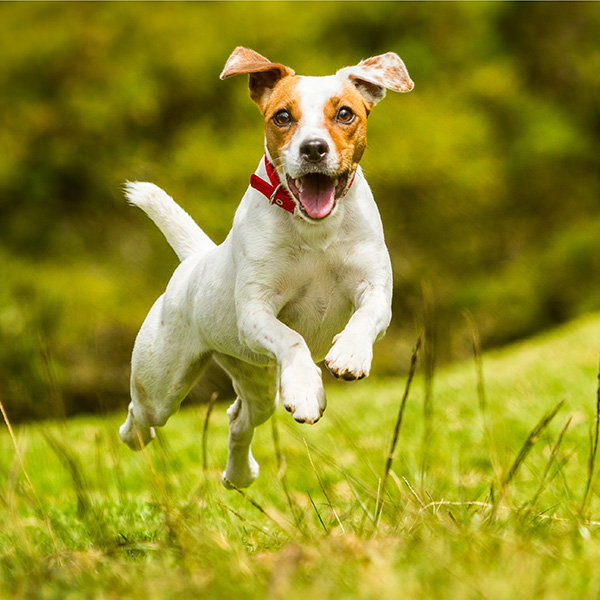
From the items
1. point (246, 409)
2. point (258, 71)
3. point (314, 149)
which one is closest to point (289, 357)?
point (314, 149)

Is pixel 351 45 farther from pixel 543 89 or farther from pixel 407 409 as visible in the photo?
pixel 407 409

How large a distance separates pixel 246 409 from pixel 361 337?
1.38 m

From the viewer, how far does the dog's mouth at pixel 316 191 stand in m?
3.16

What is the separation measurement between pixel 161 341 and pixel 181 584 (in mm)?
1973

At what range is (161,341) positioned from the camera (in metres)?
4.14

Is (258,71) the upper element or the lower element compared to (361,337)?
upper

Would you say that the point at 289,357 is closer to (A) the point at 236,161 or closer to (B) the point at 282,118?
(B) the point at 282,118

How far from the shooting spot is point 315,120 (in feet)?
10.6

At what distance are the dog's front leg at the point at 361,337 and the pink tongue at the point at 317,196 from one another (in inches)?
14.5

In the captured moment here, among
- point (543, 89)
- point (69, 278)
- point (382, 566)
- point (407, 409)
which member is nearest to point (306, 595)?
point (382, 566)

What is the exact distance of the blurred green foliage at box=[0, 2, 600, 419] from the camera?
15672mm

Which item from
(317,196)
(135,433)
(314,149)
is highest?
(314,149)

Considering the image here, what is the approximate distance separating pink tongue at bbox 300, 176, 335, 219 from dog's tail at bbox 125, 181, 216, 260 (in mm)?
1276

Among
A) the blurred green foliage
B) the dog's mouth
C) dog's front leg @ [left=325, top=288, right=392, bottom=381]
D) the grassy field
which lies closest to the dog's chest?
dog's front leg @ [left=325, top=288, right=392, bottom=381]
